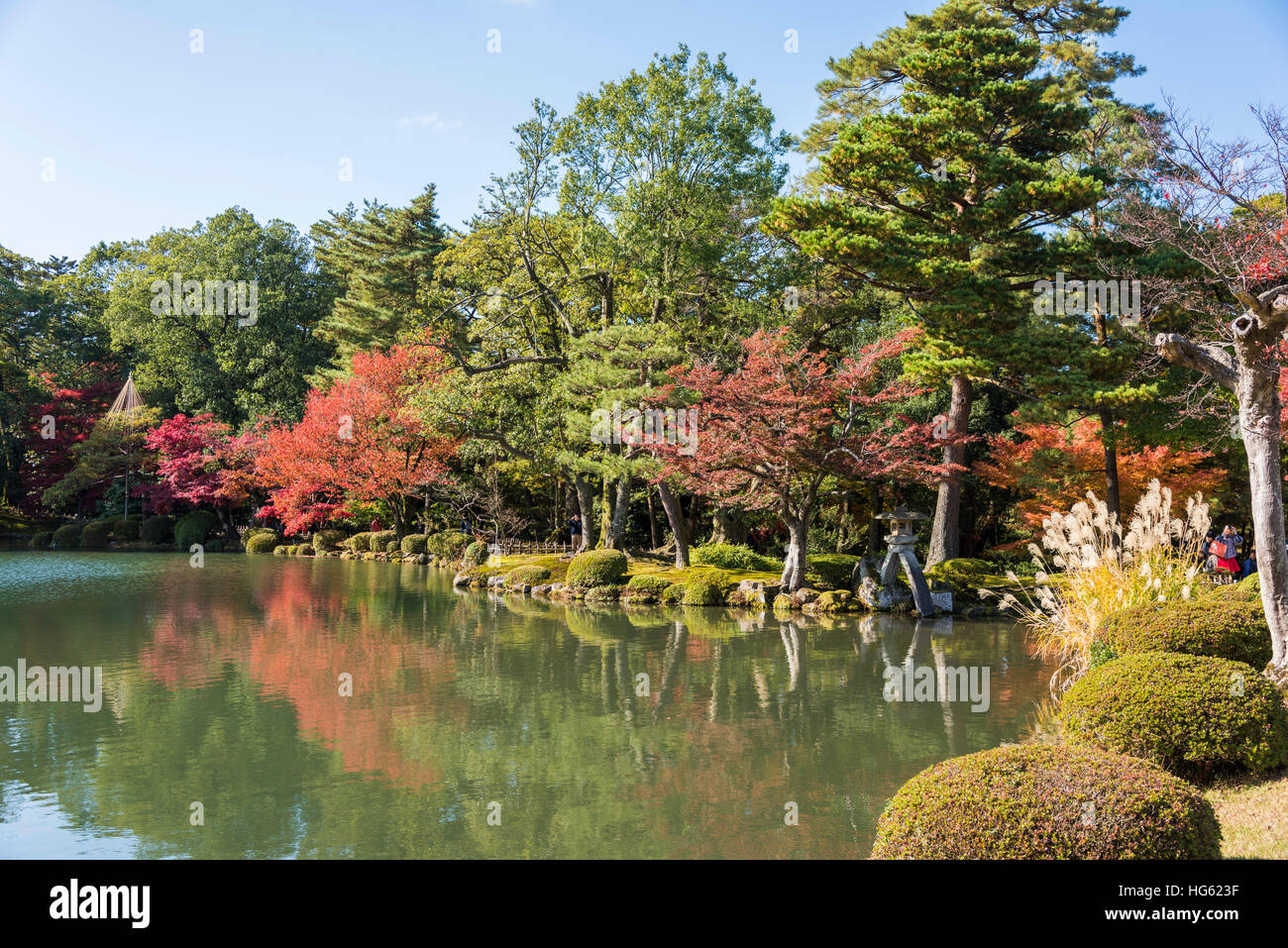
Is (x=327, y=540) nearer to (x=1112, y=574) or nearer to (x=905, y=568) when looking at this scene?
(x=905, y=568)

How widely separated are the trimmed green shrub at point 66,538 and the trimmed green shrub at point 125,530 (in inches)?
48.6

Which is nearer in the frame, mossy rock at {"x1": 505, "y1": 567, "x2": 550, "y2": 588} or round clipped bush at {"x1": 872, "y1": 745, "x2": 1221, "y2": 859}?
round clipped bush at {"x1": 872, "y1": 745, "x2": 1221, "y2": 859}

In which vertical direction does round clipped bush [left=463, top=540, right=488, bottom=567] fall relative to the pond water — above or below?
above

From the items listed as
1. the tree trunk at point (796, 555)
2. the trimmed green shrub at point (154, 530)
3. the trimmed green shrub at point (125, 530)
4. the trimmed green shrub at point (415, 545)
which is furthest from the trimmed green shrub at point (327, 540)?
the tree trunk at point (796, 555)

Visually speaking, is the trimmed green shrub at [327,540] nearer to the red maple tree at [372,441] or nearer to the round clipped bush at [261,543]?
the round clipped bush at [261,543]

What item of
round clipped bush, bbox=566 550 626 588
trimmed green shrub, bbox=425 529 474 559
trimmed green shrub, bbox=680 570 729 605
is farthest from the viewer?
trimmed green shrub, bbox=425 529 474 559

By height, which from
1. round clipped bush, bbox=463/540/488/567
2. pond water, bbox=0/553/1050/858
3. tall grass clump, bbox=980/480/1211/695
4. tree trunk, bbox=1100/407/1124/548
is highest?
tree trunk, bbox=1100/407/1124/548

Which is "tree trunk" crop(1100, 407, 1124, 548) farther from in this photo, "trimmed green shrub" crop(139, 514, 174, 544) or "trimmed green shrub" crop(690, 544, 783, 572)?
"trimmed green shrub" crop(139, 514, 174, 544)

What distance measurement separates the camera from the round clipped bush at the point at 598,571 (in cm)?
1803

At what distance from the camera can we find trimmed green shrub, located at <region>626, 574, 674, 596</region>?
57.0 feet

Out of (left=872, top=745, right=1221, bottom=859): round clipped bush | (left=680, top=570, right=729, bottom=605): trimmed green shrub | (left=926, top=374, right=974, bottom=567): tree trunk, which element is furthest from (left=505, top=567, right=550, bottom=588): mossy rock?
(left=872, top=745, right=1221, bottom=859): round clipped bush

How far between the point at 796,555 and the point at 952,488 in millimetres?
3364

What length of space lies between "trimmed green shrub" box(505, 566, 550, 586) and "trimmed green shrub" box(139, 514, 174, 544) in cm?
1941
